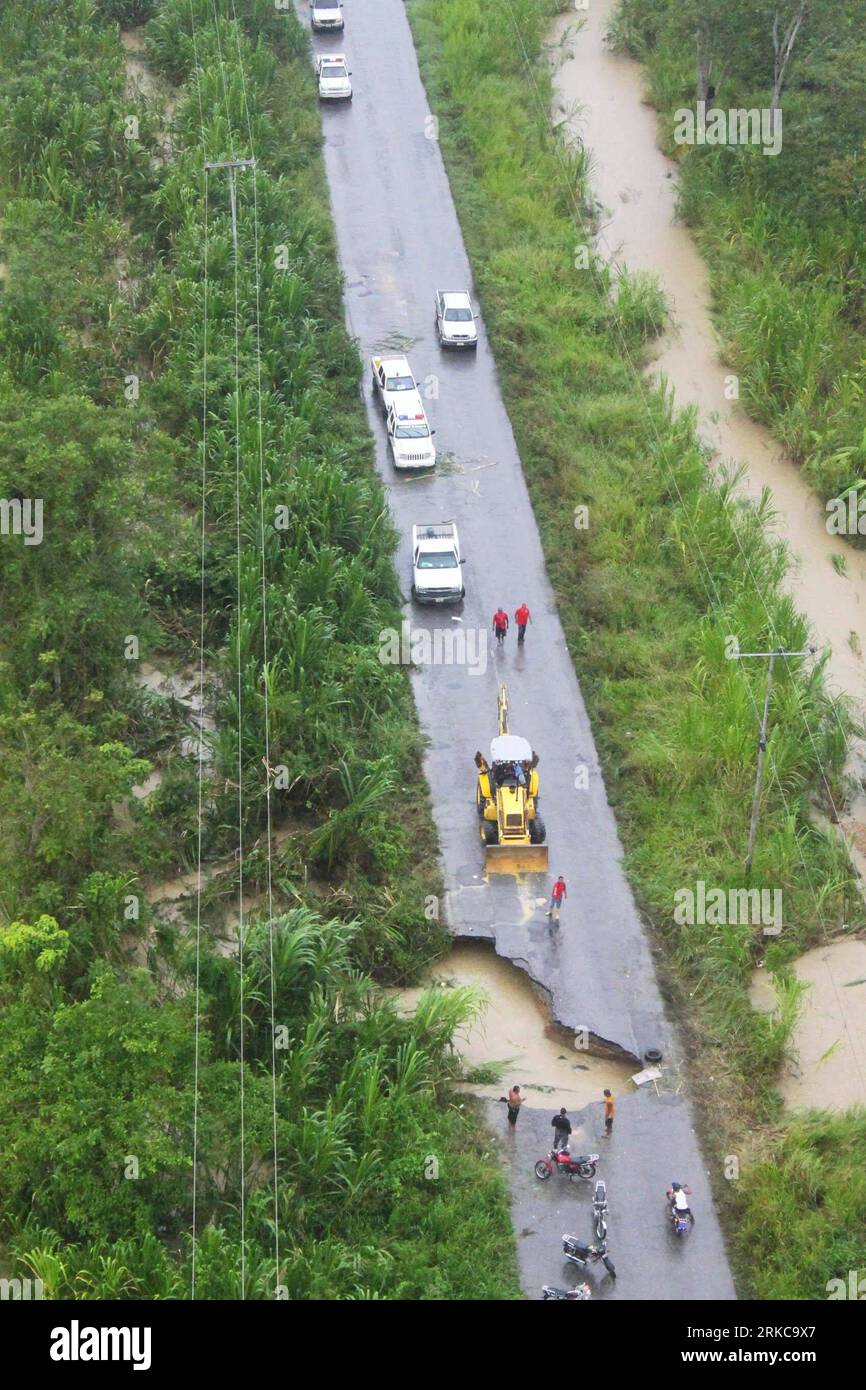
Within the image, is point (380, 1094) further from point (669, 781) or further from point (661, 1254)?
point (669, 781)

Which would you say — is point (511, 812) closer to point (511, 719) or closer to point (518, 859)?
point (518, 859)

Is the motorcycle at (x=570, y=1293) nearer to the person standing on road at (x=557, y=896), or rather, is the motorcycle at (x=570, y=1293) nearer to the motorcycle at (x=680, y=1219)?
the motorcycle at (x=680, y=1219)

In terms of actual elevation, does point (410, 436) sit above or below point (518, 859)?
above

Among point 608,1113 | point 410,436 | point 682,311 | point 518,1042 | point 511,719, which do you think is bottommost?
point 608,1113

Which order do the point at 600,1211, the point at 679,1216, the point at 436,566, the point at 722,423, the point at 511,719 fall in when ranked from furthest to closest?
the point at 722,423
the point at 436,566
the point at 511,719
the point at 679,1216
the point at 600,1211

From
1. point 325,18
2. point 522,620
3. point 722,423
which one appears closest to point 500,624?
point 522,620

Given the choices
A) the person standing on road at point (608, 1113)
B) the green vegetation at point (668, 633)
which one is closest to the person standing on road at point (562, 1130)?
the person standing on road at point (608, 1113)

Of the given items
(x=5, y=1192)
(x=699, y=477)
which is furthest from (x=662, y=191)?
(x=5, y=1192)
